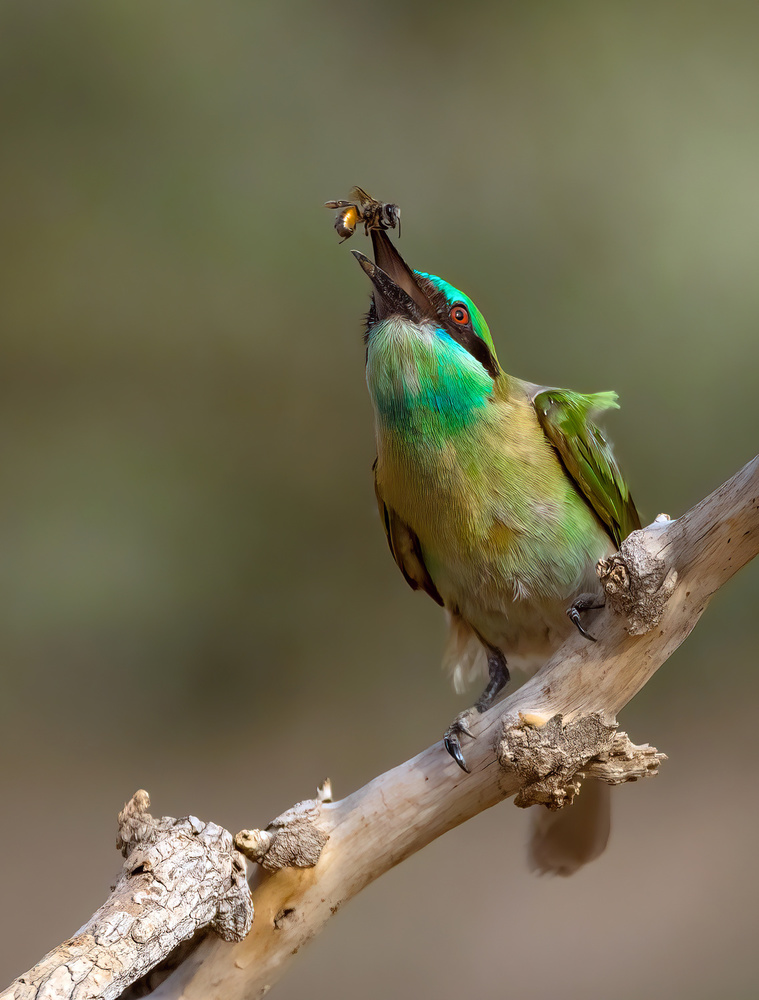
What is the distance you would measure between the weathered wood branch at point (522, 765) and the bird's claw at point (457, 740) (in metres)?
0.01

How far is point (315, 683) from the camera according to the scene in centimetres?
234

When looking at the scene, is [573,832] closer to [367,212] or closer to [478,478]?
[478,478]

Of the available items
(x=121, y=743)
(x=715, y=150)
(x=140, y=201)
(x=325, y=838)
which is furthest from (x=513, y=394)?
(x=121, y=743)

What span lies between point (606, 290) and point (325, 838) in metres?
1.67

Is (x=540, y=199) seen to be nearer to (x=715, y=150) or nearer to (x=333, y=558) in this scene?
(x=715, y=150)

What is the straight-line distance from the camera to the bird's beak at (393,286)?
1.19m

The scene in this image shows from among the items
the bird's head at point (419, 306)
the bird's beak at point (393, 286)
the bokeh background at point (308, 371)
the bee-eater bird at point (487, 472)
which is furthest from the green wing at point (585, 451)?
the bokeh background at point (308, 371)

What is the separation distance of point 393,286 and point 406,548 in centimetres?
42

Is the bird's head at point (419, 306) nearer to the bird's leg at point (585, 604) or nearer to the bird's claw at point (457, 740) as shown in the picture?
the bird's leg at point (585, 604)

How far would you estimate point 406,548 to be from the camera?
1.34 m

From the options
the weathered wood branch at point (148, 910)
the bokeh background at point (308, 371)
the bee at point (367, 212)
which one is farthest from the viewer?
the bokeh background at point (308, 371)

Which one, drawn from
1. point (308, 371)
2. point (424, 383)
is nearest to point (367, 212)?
point (424, 383)

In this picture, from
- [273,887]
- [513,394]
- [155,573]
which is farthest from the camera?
[155,573]

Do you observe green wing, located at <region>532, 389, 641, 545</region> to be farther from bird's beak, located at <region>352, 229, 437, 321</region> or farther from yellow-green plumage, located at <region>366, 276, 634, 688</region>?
bird's beak, located at <region>352, 229, 437, 321</region>
